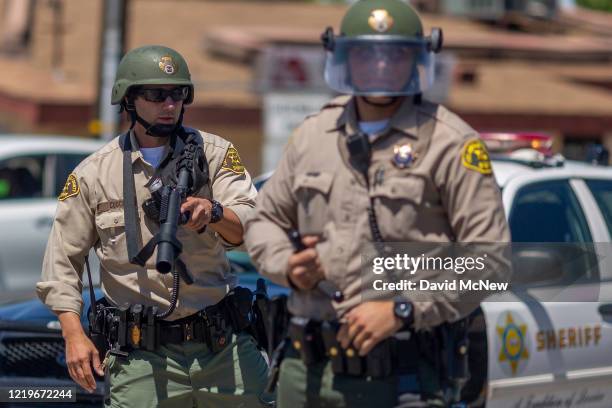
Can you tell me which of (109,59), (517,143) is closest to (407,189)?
(517,143)

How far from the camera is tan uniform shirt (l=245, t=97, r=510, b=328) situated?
3215mm

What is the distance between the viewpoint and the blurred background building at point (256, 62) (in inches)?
827

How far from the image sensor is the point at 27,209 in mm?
9742

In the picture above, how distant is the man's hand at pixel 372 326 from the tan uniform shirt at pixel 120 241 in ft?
3.20

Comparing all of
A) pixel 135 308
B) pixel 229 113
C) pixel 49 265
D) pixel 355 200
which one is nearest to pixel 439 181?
pixel 355 200

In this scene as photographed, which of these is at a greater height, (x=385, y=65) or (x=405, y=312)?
(x=385, y=65)

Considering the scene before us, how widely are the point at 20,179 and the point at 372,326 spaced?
23.5 ft

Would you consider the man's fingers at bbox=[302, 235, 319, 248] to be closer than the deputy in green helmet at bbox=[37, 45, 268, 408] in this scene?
Yes

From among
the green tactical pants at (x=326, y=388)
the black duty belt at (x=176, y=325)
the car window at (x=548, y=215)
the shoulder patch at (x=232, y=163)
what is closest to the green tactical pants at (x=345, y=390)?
the green tactical pants at (x=326, y=388)

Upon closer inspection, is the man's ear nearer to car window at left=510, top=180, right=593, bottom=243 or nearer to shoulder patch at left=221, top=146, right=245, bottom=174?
shoulder patch at left=221, top=146, right=245, bottom=174

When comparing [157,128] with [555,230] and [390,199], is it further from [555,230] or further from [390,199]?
[555,230]

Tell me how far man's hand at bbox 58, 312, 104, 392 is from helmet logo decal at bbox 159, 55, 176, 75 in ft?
2.78

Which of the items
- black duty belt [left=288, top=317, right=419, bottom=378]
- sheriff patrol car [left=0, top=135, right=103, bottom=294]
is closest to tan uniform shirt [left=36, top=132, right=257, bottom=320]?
black duty belt [left=288, top=317, right=419, bottom=378]

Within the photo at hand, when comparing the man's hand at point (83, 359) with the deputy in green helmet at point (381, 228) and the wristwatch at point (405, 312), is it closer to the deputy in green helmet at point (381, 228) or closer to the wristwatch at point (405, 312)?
the deputy in green helmet at point (381, 228)
